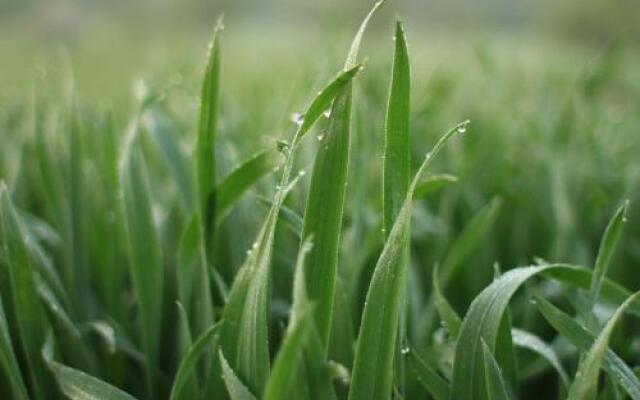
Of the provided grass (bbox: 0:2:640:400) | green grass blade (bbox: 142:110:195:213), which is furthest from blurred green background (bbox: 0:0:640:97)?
green grass blade (bbox: 142:110:195:213)

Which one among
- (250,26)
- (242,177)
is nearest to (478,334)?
(242,177)

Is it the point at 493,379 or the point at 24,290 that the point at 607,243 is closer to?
the point at 493,379

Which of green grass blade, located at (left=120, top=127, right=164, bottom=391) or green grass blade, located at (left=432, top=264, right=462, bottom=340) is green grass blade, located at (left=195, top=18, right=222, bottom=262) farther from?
green grass blade, located at (left=432, top=264, right=462, bottom=340)

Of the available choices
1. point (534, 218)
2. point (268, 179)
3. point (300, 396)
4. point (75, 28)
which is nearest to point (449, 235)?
point (534, 218)

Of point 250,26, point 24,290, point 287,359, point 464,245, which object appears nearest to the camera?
point 287,359

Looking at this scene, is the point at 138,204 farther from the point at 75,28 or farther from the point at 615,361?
the point at 75,28

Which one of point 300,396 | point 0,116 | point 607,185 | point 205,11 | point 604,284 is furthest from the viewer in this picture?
point 205,11
